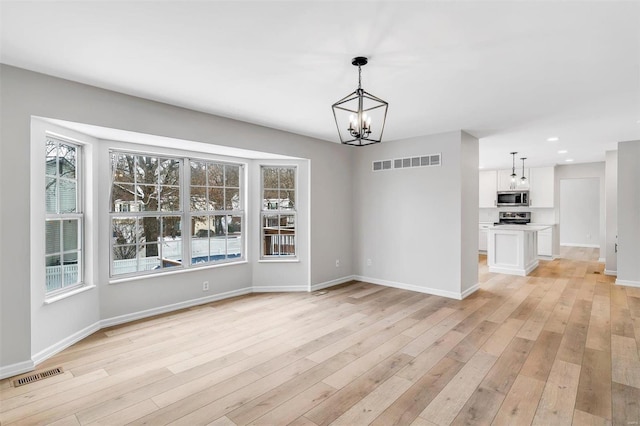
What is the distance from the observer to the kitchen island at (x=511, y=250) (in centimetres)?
664

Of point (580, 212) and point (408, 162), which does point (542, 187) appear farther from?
point (408, 162)

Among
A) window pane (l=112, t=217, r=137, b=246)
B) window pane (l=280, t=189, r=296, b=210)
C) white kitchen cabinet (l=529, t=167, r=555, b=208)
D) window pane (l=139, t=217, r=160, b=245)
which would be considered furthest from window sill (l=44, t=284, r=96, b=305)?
white kitchen cabinet (l=529, t=167, r=555, b=208)

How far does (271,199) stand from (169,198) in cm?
164

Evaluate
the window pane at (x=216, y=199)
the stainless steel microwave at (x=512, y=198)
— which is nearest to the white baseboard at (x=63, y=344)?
the window pane at (x=216, y=199)

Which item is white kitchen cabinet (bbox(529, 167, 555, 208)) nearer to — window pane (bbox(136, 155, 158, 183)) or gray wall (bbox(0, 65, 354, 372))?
gray wall (bbox(0, 65, 354, 372))

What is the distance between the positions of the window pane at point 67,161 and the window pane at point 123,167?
46 cm

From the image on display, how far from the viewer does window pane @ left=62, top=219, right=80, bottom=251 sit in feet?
11.4

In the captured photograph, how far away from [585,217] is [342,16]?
41.2ft

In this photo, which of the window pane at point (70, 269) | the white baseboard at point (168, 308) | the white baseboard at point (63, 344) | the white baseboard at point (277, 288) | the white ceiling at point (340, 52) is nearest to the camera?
the white ceiling at point (340, 52)

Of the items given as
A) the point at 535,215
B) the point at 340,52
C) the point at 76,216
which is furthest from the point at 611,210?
the point at 76,216

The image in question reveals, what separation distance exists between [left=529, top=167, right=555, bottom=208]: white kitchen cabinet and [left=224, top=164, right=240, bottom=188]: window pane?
26.7 feet

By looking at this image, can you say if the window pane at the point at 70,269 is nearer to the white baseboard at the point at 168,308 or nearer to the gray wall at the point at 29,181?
the gray wall at the point at 29,181

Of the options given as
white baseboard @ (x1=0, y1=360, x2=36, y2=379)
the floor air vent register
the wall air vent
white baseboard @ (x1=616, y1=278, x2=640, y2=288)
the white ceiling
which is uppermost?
the white ceiling

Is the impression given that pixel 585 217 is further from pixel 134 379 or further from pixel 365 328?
pixel 134 379
